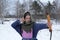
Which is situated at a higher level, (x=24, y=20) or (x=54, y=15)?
(x=24, y=20)

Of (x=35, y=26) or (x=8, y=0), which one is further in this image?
(x=8, y=0)

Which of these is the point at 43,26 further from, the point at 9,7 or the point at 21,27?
the point at 9,7

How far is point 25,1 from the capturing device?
148 ft

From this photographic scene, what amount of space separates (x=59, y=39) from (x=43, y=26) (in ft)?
20.2

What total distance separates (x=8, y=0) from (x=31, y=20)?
149 ft

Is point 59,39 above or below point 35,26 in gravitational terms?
below

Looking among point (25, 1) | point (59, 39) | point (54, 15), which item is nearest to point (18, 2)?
point (25, 1)

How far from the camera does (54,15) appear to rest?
1649 inches

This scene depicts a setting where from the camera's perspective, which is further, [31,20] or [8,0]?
[8,0]

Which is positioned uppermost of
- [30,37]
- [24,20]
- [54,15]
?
[24,20]

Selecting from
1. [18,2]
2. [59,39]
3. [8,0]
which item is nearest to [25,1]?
[18,2]

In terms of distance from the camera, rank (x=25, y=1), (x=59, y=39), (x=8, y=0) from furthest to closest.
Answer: (x=8, y=0)
(x=25, y=1)
(x=59, y=39)

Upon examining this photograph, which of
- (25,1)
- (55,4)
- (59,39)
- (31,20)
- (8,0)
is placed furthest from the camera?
(8,0)

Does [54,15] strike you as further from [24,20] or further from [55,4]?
[24,20]
